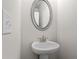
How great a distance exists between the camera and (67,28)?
1909mm

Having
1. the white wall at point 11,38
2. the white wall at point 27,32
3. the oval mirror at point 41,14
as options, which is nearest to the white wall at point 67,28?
the oval mirror at point 41,14

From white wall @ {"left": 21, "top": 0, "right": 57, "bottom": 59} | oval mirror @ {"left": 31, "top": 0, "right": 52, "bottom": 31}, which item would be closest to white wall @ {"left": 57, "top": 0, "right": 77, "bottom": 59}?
oval mirror @ {"left": 31, "top": 0, "right": 52, "bottom": 31}

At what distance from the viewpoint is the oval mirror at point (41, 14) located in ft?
6.78

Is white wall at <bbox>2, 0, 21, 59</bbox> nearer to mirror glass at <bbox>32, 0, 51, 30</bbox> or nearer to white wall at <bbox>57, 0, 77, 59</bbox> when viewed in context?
mirror glass at <bbox>32, 0, 51, 30</bbox>

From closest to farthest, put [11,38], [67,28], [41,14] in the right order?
1. [11,38]
2. [67,28]
3. [41,14]

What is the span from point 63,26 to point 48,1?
79cm

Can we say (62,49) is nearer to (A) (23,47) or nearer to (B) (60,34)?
(B) (60,34)

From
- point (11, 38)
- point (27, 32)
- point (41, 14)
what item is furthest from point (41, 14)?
point (11, 38)

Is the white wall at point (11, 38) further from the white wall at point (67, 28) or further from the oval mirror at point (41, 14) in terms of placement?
the white wall at point (67, 28)

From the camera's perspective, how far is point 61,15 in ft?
7.15

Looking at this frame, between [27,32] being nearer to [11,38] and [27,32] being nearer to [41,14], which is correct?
[41,14]

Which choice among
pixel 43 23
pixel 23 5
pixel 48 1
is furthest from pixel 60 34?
pixel 23 5

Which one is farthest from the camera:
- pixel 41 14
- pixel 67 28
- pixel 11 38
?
pixel 41 14

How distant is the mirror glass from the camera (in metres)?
2.07
